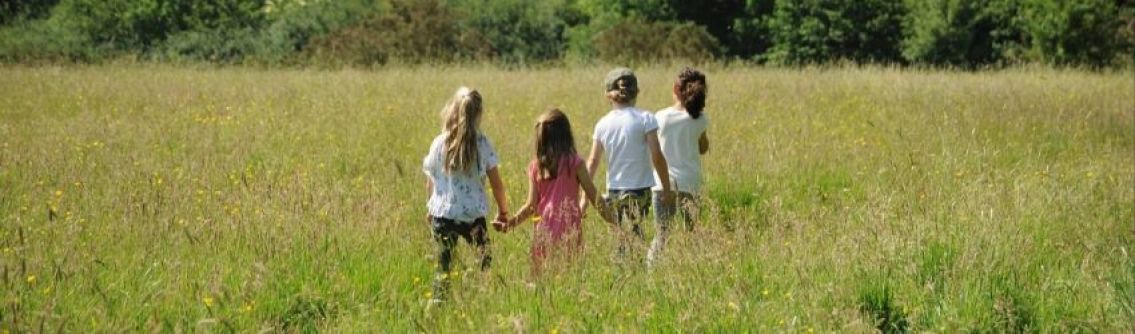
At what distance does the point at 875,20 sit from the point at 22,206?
33.3 meters

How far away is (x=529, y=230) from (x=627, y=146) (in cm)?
84

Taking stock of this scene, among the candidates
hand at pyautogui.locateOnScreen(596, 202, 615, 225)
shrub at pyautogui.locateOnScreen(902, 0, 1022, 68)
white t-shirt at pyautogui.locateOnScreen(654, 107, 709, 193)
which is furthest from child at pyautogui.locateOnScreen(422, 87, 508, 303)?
shrub at pyautogui.locateOnScreen(902, 0, 1022, 68)

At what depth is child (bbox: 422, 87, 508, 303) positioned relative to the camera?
5.50 m

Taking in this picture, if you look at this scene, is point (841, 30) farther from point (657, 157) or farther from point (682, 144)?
point (657, 157)

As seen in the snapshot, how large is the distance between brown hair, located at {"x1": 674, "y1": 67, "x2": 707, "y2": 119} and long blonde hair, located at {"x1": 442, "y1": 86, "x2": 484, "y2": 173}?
4.71 ft

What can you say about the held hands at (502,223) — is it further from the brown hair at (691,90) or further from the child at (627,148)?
the brown hair at (691,90)

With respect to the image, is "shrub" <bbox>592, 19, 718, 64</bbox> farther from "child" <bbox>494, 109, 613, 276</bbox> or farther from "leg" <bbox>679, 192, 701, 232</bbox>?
"child" <bbox>494, 109, 613, 276</bbox>

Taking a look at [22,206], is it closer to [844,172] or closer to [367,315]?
[367,315]

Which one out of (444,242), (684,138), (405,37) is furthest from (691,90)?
(405,37)

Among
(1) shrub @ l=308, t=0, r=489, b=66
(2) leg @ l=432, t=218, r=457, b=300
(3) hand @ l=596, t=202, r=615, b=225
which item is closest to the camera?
(2) leg @ l=432, t=218, r=457, b=300

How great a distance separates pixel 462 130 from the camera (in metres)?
5.49

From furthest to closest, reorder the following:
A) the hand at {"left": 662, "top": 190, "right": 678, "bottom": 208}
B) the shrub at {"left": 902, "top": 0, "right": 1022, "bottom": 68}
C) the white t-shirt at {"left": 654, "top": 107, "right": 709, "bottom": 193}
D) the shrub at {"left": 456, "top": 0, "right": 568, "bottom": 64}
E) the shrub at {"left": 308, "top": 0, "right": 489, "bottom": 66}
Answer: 1. the shrub at {"left": 902, "top": 0, "right": 1022, "bottom": 68}
2. the shrub at {"left": 456, "top": 0, "right": 568, "bottom": 64}
3. the shrub at {"left": 308, "top": 0, "right": 489, "bottom": 66}
4. the white t-shirt at {"left": 654, "top": 107, "right": 709, "bottom": 193}
5. the hand at {"left": 662, "top": 190, "right": 678, "bottom": 208}

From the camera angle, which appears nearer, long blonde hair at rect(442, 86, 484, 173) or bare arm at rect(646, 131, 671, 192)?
long blonde hair at rect(442, 86, 484, 173)

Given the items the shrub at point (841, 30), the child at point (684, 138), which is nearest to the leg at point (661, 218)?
the child at point (684, 138)
